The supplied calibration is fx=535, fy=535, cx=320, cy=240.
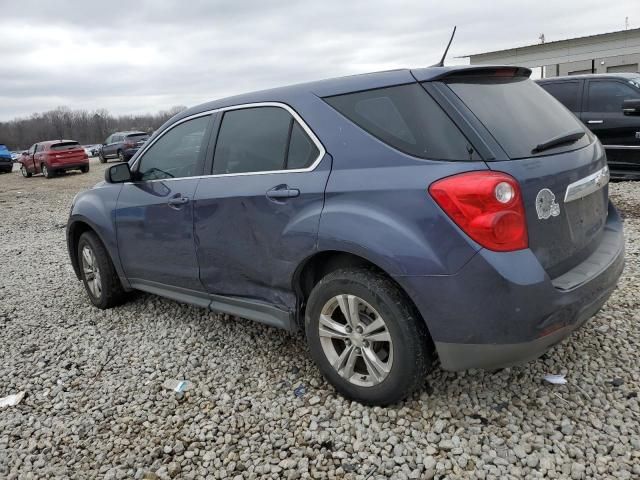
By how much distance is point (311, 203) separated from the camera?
2.78 m

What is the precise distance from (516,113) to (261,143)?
56.4 inches

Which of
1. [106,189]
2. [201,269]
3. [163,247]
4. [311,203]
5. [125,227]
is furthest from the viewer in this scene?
[106,189]

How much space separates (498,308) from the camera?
2.30 m

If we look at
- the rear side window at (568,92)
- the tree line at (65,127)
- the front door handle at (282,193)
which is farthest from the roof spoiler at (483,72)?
the tree line at (65,127)

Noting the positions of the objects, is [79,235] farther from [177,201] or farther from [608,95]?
[608,95]

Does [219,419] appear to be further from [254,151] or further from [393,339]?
[254,151]

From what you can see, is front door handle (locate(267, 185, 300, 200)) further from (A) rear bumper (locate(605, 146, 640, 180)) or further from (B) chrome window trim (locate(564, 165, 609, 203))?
(A) rear bumper (locate(605, 146, 640, 180))

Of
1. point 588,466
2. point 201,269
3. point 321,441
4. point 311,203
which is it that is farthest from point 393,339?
point 201,269

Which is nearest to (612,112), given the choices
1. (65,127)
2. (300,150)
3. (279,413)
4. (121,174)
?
(300,150)

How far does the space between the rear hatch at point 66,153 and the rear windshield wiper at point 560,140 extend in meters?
23.3

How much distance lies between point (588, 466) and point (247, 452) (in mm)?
1528

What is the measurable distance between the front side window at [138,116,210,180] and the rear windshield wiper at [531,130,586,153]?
82.9 inches

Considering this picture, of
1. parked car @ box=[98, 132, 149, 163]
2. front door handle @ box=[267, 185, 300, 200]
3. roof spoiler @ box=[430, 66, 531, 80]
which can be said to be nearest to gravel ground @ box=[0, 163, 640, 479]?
front door handle @ box=[267, 185, 300, 200]

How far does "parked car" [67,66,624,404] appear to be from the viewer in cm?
232
